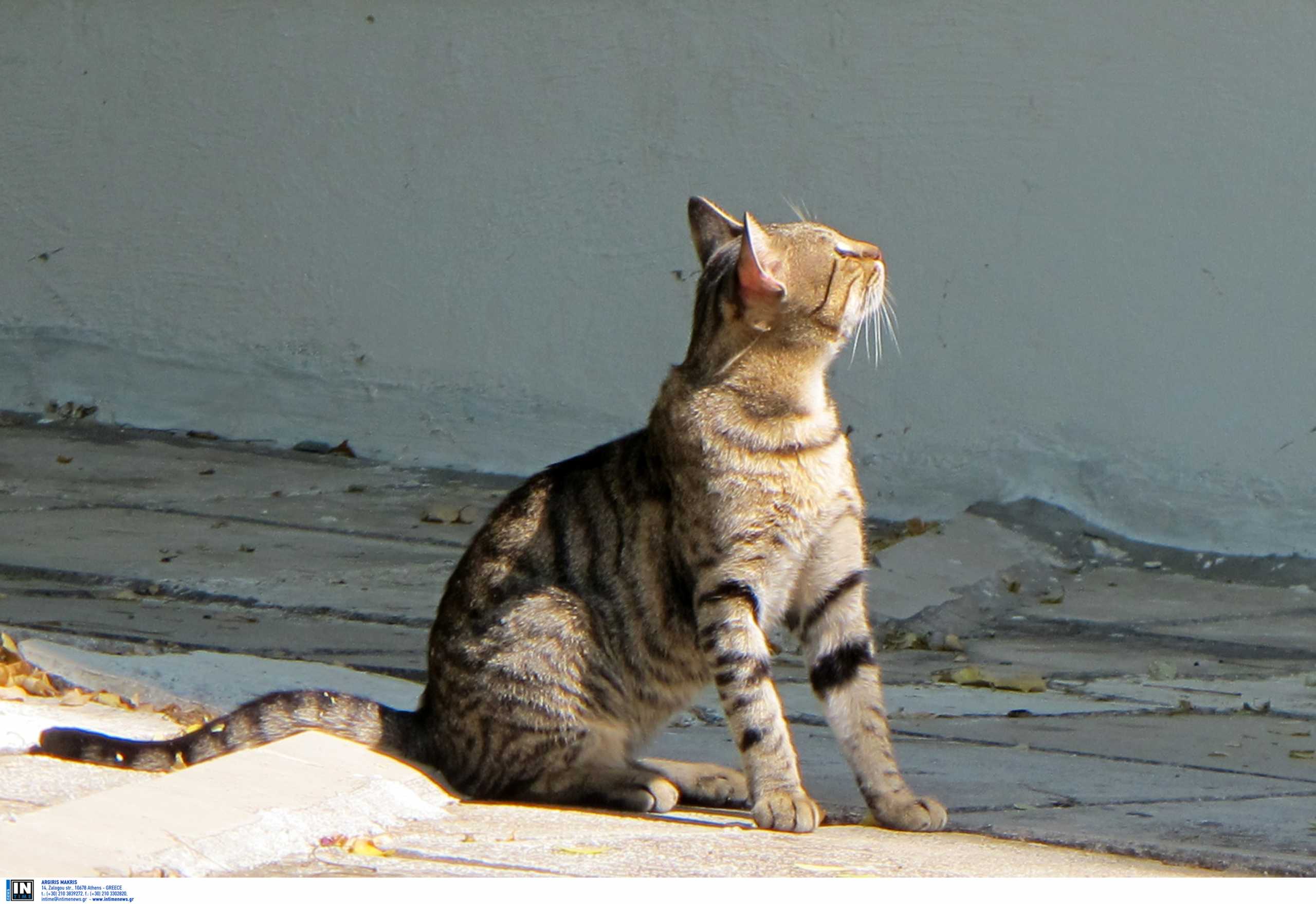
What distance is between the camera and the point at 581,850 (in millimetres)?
3285

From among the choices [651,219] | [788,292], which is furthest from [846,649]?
[651,219]

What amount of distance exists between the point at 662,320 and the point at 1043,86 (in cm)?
196

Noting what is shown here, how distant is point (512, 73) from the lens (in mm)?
8414

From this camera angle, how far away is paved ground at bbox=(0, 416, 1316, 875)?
3.36 metres

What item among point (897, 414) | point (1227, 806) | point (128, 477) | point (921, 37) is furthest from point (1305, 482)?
point (128, 477)

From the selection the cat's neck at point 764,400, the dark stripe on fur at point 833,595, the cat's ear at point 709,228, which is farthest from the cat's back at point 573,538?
the cat's ear at point 709,228

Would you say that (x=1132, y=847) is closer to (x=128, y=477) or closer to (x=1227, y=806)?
(x=1227, y=806)

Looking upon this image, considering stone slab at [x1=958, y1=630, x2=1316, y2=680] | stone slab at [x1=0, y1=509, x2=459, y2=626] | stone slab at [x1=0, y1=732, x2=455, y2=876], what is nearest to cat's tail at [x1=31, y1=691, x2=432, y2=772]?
stone slab at [x1=0, y1=732, x2=455, y2=876]

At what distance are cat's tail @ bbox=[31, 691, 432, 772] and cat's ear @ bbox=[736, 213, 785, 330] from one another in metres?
1.19

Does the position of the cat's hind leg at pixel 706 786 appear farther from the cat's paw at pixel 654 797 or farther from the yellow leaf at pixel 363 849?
the yellow leaf at pixel 363 849

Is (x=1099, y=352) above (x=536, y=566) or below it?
above

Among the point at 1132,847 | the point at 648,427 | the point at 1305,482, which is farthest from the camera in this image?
the point at 1305,482

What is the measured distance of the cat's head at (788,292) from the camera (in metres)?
4.04

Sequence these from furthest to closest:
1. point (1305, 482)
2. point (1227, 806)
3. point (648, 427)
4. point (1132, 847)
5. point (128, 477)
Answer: point (128, 477)
point (1305, 482)
point (648, 427)
point (1227, 806)
point (1132, 847)
